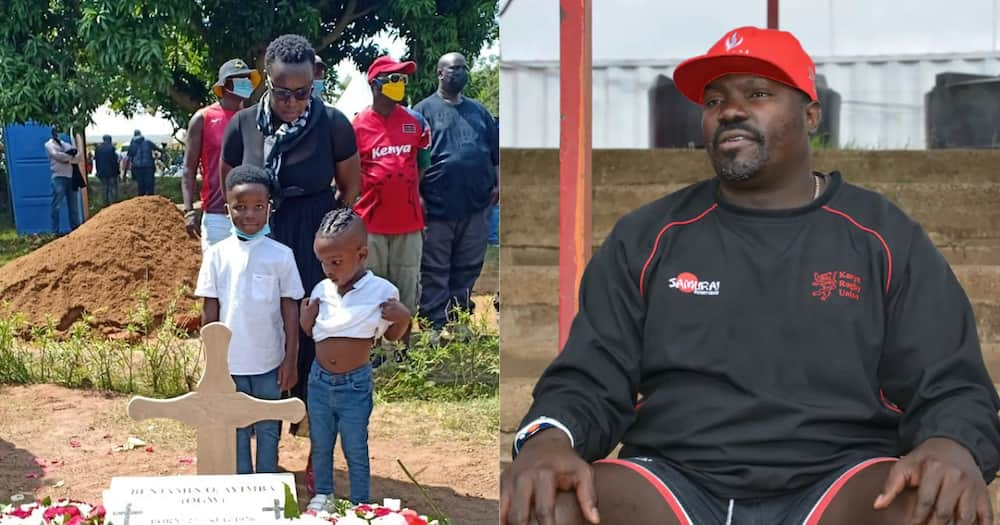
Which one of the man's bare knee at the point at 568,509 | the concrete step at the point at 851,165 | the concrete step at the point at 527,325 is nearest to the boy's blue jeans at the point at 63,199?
the concrete step at the point at 527,325

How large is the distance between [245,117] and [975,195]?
8.57 feet

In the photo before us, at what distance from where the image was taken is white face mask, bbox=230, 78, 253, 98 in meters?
3.53

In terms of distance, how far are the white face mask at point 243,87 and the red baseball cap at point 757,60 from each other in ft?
4.98

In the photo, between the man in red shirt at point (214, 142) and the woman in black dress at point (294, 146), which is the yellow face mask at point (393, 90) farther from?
the man in red shirt at point (214, 142)

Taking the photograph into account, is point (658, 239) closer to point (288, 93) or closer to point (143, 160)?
point (288, 93)

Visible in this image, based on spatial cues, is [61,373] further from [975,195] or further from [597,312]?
[975,195]

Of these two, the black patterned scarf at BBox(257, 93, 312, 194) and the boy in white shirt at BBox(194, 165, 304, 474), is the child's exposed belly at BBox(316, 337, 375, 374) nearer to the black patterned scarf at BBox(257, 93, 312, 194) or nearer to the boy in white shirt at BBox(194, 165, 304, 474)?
the boy in white shirt at BBox(194, 165, 304, 474)

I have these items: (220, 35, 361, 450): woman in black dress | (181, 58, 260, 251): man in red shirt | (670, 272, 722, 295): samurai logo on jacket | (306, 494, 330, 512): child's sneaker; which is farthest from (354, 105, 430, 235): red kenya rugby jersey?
(670, 272, 722, 295): samurai logo on jacket

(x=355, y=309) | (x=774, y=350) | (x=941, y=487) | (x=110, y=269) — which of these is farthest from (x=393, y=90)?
(x=941, y=487)

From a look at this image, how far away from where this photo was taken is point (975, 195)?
430 cm

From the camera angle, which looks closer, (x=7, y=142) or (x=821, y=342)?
(x=821, y=342)

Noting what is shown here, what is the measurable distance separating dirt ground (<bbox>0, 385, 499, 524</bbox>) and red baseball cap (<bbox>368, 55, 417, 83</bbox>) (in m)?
1.06

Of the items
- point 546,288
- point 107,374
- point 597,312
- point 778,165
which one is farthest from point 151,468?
point 778,165

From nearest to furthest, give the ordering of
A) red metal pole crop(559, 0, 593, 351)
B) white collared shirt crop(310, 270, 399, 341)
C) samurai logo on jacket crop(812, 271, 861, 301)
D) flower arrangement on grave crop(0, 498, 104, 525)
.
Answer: samurai logo on jacket crop(812, 271, 861, 301)
flower arrangement on grave crop(0, 498, 104, 525)
red metal pole crop(559, 0, 593, 351)
white collared shirt crop(310, 270, 399, 341)
